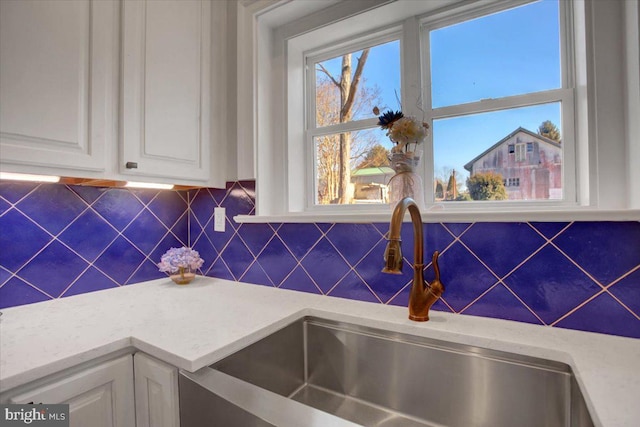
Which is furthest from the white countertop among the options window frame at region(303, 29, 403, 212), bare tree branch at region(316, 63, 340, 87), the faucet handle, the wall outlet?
bare tree branch at region(316, 63, 340, 87)

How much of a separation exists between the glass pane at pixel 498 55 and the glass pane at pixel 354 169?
30cm

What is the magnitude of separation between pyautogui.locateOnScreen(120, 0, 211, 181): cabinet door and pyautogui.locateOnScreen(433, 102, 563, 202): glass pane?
3.30 ft

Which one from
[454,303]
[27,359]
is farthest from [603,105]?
A: [27,359]

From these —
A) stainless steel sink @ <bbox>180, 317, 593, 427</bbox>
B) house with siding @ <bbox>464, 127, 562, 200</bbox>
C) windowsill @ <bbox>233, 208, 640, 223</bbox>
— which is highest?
house with siding @ <bbox>464, 127, 562, 200</bbox>

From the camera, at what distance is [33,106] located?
2.88ft

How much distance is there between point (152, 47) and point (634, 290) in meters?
1.71

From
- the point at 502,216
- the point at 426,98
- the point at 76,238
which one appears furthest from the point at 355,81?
the point at 76,238

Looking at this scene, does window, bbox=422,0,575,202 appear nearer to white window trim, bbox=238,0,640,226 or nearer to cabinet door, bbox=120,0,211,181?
white window trim, bbox=238,0,640,226

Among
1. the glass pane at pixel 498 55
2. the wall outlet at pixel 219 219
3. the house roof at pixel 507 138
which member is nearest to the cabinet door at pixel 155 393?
the wall outlet at pixel 219 219

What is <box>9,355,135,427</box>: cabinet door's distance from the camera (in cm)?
67

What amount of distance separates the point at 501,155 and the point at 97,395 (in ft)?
4.68

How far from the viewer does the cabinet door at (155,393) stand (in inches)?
28.4

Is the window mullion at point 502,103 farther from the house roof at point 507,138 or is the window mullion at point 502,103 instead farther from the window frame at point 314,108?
the window frame at point 314,108

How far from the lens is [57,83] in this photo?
3.03 ft
